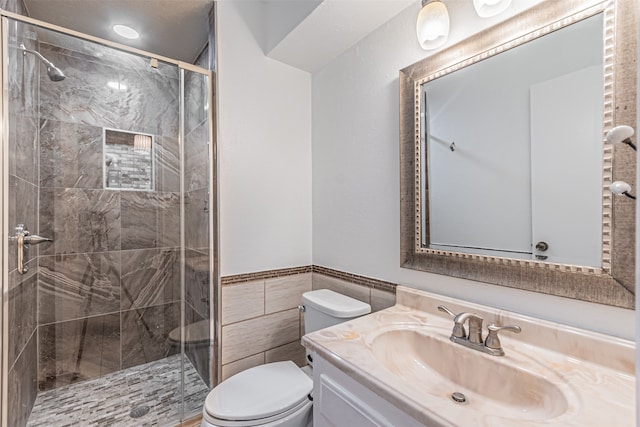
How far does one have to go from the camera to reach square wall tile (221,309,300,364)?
1550 millimetres

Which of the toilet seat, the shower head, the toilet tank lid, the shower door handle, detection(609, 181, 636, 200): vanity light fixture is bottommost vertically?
the toilet seat

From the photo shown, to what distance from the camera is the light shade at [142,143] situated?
213 cm

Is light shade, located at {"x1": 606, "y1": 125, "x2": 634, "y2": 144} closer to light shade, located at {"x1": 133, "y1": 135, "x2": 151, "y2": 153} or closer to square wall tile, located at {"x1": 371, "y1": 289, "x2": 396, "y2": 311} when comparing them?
square wall tile, located at {"x1": 371, "y1": 289, "x2": 396, "y2": 311}

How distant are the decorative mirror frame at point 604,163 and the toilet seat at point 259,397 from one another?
2.51 ft

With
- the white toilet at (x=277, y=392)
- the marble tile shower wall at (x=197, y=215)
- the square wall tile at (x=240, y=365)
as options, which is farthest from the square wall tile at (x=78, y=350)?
the white toilet at (x=277, y=392)

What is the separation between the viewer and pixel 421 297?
1.16 meters

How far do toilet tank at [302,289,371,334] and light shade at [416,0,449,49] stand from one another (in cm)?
115

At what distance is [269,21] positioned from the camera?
1626mm

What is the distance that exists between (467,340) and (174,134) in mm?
2226

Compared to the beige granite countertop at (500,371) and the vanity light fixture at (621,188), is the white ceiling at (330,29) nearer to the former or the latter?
the vanity light fixture at (621,188)

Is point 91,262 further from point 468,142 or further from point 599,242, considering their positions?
point 599,242

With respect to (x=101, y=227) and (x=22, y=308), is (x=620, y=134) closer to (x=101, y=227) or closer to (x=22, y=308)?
(x=22, y=308)

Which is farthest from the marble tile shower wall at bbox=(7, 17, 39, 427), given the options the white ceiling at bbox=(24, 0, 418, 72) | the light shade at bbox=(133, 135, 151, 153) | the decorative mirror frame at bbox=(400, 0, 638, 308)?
the decorative mirror frame at bbox=(400, 0, 638, 308)

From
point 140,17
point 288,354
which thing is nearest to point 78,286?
point 288,354
